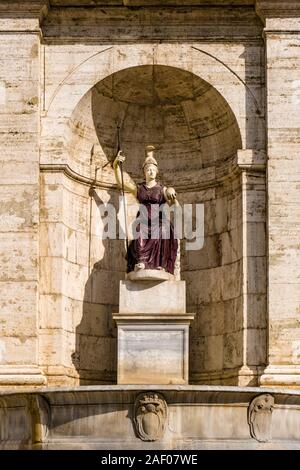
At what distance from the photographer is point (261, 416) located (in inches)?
781

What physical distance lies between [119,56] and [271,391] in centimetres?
556

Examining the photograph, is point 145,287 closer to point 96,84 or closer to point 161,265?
point 161,265

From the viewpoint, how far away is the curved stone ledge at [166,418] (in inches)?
776

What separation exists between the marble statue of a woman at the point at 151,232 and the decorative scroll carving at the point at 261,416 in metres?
2.73

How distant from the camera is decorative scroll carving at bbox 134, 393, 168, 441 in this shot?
64.4 feet

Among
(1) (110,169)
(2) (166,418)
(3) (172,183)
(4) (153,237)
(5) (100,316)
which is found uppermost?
(1) (110,169)

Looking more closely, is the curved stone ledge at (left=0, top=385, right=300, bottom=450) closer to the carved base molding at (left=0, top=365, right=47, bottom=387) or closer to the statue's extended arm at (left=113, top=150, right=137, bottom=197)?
the carved base molding at (left=0, top=365, right=47, bottom=387)

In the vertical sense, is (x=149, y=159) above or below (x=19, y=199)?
above

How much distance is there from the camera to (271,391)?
19.8 metres

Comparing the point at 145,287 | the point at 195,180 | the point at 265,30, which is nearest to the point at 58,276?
the point at 145,287

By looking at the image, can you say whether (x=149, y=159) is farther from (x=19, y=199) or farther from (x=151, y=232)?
(x=19, y=199)

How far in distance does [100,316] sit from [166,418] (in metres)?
3.03

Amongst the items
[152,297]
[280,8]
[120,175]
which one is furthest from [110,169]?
[280,8]

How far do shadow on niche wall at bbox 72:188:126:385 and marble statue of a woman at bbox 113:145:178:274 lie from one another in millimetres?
841
